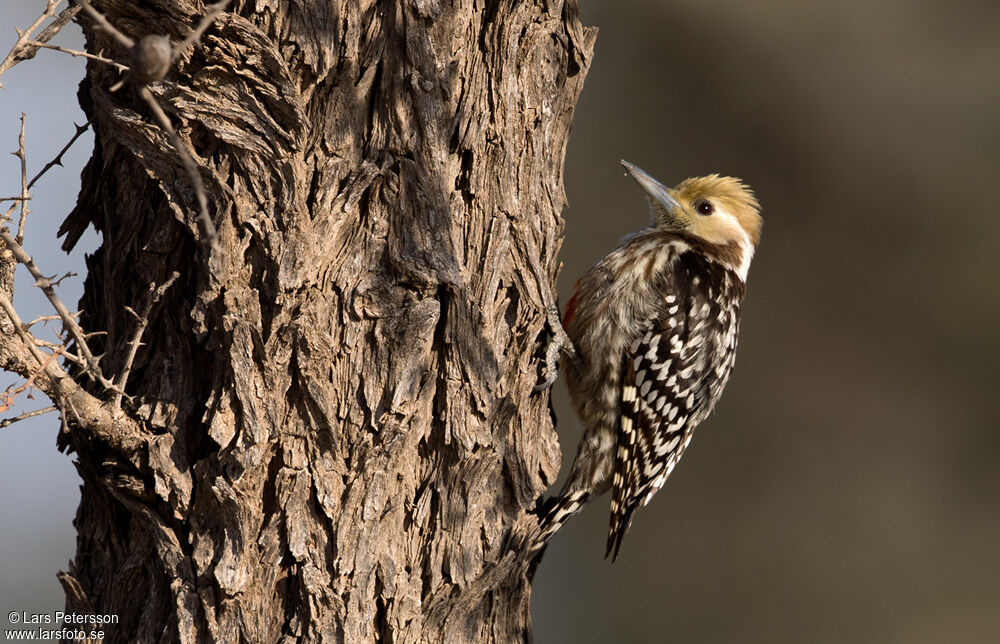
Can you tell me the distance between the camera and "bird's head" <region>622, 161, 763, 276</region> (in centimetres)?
486

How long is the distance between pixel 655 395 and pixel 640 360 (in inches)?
7.3

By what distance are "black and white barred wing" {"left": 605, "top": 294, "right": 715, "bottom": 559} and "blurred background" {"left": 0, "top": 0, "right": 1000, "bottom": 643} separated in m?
1.89

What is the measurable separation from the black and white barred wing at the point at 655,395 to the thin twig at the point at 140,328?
2156mm

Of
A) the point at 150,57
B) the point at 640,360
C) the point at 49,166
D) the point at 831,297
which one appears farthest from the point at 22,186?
the point at 831,297

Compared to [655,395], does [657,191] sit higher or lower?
higher

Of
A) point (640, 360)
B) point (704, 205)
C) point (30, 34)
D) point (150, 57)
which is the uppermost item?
point (704, 205)

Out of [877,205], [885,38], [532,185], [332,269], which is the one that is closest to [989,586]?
[877,205]

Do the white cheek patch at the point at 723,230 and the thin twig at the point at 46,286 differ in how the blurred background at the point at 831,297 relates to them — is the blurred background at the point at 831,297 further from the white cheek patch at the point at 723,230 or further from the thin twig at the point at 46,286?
the thin twig at the point at 46,286

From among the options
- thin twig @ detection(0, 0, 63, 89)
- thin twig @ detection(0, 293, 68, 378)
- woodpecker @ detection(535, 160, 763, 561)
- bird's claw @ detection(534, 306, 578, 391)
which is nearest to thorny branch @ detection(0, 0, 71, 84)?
thin twig @ detection(0, 0, 63, 89)

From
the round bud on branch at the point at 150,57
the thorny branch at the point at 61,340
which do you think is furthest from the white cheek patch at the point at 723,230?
the round bud on branch at the point at 150,57

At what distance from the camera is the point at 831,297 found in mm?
6465

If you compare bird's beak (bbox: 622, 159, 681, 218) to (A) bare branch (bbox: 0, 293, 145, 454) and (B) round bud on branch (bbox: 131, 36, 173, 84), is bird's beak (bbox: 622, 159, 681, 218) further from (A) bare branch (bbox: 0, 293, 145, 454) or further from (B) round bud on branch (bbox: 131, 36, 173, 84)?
(B) round bud on branch (bbox: 131, 36, 173, 84)

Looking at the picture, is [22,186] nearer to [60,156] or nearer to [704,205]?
[60,156]

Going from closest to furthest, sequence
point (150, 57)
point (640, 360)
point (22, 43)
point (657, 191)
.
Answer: point (150, 57) < point (22, 43) < point (640, 360) < point (657, 191)
